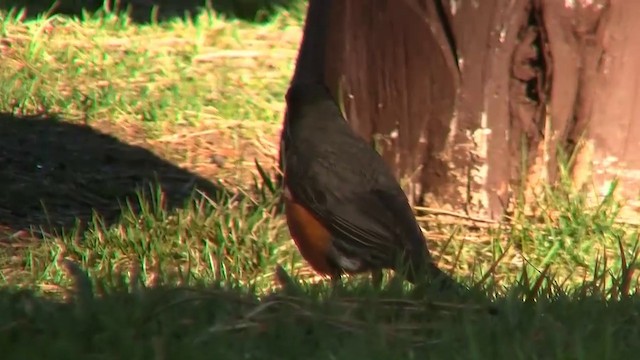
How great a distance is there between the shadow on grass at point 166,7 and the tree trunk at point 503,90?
4.61 m

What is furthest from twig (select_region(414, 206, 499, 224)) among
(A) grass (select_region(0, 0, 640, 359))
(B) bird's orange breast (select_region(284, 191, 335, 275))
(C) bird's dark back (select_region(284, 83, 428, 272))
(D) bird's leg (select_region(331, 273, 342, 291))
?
(D) bird's leg (select_region(331, 273, 342, 291))

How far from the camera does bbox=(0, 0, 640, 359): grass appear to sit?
3.79 meters

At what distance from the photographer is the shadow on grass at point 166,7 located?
10.7 m

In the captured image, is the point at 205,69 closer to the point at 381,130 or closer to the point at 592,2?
the point at 381,130

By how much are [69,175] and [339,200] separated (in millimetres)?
2046

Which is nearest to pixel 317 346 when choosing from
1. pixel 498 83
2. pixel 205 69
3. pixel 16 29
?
pixel 498 83

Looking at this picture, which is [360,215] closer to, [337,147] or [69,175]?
[337,147]

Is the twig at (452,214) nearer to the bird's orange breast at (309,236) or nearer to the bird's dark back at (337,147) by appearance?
the bird's dark back at (337,147)

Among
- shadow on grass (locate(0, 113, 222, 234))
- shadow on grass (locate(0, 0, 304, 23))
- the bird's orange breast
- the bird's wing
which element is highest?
shadow on grass (locate(0, 0, 304, 23))

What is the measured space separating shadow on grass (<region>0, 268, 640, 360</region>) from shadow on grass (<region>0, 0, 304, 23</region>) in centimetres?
657

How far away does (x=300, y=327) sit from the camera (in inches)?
153

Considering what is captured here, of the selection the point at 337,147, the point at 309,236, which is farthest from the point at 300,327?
the point at 337,147

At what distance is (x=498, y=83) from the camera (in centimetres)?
605

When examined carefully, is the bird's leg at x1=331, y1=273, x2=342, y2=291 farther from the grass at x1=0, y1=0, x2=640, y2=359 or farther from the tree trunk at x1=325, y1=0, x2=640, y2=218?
the tree trunk at x1=325, y1=0, x2=640, y2=218
